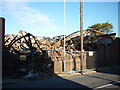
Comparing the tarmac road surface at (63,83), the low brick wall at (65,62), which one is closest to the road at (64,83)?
the tarmac road surface at (63,83)

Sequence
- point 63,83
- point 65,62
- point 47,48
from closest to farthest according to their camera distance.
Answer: point 63,83 < point 65,62 < point 47,48

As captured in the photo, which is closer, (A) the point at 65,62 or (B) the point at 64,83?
(B) the point at 64,83

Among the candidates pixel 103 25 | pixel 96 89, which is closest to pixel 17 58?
pixel 96 89

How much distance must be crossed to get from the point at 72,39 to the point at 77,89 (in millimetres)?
15245

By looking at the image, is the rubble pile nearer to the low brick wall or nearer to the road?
the low brick wall

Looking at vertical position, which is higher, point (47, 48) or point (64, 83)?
point (47, 48)

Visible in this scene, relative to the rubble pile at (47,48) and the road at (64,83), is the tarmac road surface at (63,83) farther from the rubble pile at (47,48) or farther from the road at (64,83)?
the rubble pile at (47,48)

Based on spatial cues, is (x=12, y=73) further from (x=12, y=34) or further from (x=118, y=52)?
(x=118, y=52)

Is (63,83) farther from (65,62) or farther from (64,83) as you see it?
(65,62)

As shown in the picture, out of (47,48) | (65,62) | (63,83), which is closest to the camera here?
(63,83)

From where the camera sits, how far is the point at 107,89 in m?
7.69

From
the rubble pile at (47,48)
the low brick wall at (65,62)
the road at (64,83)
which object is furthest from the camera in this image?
the low brick wall at (65,62)

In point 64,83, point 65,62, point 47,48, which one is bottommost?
point 64,83

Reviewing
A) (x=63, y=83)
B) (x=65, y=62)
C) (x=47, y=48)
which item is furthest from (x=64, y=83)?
(x=47, y=48)
